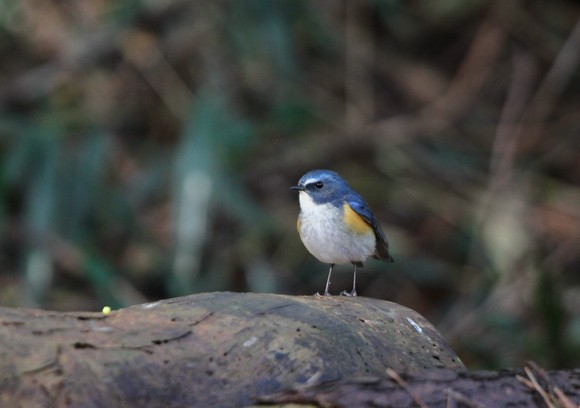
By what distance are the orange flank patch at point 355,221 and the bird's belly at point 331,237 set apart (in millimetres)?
13

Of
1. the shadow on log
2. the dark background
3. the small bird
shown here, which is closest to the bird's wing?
the small bird

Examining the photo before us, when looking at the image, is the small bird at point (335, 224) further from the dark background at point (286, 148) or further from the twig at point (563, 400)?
the dark background at point (286, 148)

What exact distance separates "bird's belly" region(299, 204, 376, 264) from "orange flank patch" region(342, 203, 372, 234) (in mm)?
13

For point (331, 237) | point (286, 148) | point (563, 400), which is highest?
point (286, 148)

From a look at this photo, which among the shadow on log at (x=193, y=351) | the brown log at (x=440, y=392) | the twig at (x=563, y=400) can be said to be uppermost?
the shadow on log at (x=193, y=351)

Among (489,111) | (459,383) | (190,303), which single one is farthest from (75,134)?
(459,383)

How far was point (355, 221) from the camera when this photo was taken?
4129 millimetres

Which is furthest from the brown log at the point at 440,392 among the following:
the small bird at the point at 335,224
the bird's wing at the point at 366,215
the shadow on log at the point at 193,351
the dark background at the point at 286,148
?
the dark background at the point at 286,148

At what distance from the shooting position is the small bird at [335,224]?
4.03 metres

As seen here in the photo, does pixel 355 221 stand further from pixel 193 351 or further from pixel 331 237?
pixel 193 351

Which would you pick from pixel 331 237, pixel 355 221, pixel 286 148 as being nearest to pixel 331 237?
pixel 331 237

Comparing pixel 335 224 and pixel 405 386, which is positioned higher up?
pixel 335 224

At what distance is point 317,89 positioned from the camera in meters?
8.47

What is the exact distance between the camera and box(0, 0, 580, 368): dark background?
6.74m
